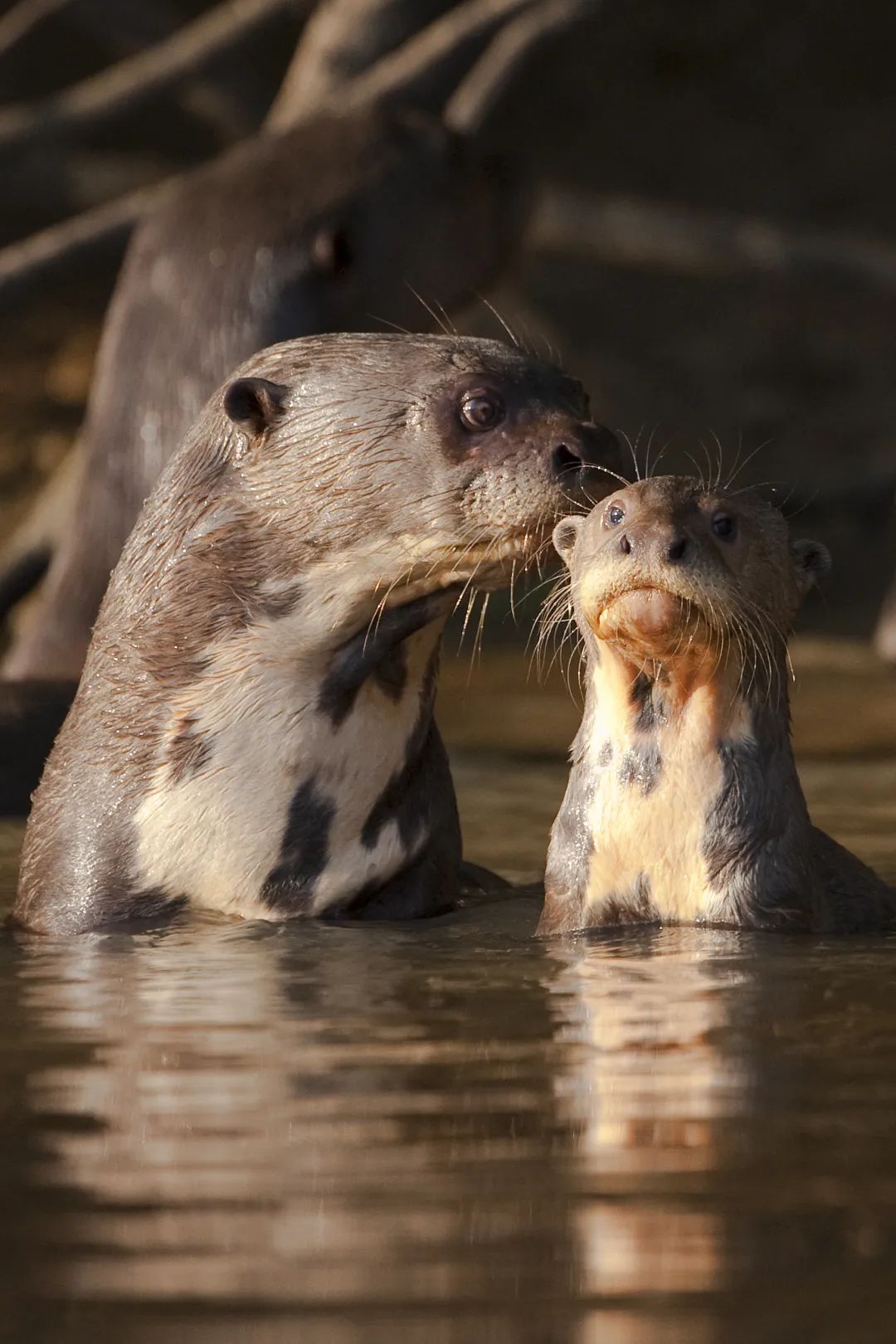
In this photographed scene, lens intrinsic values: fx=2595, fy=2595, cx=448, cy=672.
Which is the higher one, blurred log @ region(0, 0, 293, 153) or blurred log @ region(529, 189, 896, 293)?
blurred log @ region(0, 0, 293, 153)

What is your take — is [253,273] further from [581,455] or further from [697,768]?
[697,768]

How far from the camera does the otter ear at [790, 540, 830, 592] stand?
3.40 m

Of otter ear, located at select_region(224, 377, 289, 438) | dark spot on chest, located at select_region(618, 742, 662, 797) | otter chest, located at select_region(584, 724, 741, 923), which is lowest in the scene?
otter chest, located at select_region(584, 724, 741, 923)

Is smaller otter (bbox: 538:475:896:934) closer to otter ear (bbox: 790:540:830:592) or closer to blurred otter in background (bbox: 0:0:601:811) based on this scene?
otter ear (bbox: 790:540:830:592)

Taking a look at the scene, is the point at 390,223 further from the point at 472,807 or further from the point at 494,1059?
the point at 494,1059

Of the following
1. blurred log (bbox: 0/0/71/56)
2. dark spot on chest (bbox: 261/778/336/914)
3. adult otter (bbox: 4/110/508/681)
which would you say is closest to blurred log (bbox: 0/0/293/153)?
blurred log (bbox: 0/0/71/56)

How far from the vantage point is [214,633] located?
3.49 meters

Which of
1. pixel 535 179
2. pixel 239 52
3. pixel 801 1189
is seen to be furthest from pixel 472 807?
pixel 239 52

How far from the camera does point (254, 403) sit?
3555mm

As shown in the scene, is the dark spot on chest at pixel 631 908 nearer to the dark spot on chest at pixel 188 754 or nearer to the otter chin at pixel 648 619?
the otter chin at pixel 648 619

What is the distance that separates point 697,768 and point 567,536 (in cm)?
33

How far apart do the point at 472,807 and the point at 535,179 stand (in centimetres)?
169

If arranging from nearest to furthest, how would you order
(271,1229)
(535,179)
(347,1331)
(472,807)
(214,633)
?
(347,1331) < (271,1229) < (214,633) < (472,807) < (535,179)

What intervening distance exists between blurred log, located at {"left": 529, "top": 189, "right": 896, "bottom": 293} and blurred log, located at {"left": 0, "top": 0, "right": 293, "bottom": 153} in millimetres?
1037
